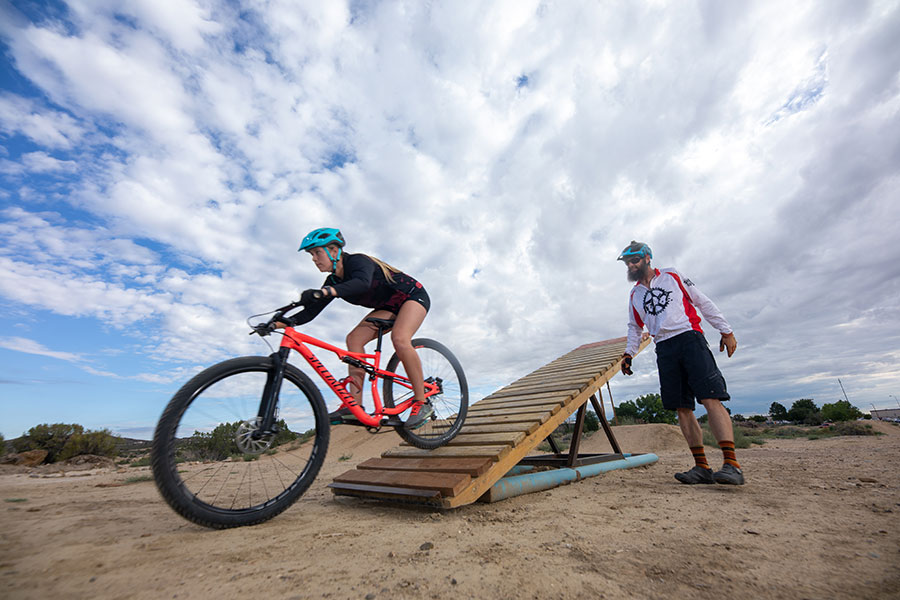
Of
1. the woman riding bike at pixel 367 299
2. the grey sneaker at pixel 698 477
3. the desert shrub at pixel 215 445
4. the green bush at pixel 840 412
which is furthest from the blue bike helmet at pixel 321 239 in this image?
the green bush at pixel 840 412

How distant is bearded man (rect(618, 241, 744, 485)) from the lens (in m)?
4.06

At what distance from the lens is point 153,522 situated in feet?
8.66

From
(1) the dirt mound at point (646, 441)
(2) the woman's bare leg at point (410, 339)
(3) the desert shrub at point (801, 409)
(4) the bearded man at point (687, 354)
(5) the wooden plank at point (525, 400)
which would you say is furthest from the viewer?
(3) the desert shrub at point (801, 409)

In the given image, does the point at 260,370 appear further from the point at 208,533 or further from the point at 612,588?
the point at 612,588

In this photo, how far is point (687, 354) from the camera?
14.0ft

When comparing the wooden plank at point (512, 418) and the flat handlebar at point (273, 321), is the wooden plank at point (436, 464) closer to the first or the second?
the wooden plank at point (512, 418)

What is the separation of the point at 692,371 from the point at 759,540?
7.84 ft

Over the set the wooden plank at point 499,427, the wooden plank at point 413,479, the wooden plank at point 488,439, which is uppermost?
the wooden plank at point 499,427

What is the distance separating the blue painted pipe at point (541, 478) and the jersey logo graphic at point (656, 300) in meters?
2.04

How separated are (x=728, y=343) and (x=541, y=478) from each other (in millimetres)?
2595

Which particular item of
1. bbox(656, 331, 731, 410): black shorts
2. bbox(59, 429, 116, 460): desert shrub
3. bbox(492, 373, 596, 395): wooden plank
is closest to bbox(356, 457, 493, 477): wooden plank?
bbox(492, 373, 596, 395): wooden plank

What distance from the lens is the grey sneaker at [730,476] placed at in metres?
3.75

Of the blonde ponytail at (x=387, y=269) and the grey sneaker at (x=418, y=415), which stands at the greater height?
the blonde ponytail at (x=387, y=269)

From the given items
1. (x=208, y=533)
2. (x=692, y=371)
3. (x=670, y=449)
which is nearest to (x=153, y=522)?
(x=208, y=533)
